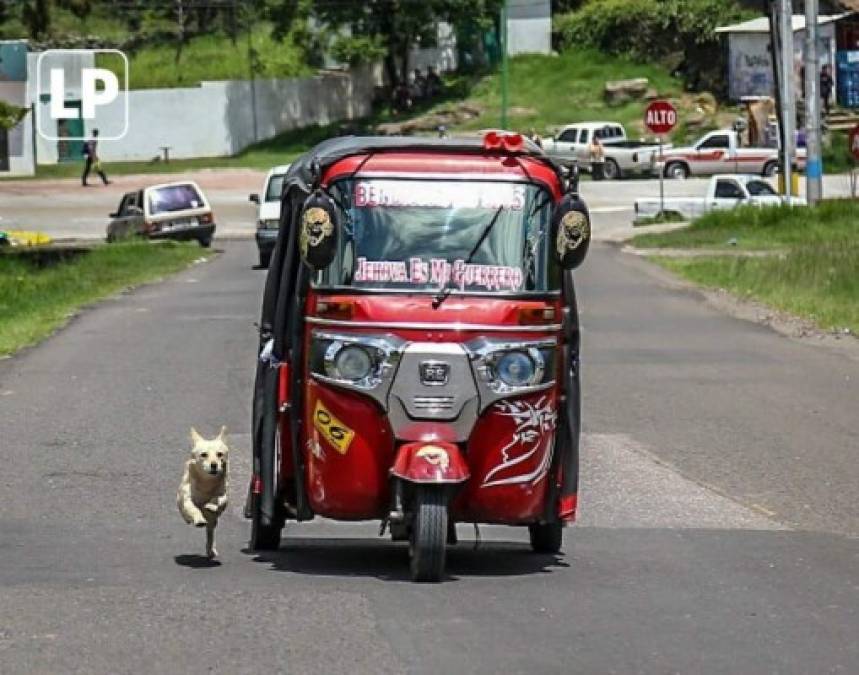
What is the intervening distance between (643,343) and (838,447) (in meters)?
7.82

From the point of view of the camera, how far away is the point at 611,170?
209ft

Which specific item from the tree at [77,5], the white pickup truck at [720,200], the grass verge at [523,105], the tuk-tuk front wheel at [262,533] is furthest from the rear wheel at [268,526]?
the grass verge at [523,105]

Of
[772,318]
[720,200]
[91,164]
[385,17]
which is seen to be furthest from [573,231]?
[385,17]

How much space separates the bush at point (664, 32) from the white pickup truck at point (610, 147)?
9854 mm

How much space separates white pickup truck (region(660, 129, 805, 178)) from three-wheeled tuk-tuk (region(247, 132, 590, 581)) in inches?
2009

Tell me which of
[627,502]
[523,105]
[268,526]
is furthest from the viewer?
[523,105]

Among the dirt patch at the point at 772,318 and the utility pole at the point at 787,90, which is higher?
the utility pole at the point at 787,90

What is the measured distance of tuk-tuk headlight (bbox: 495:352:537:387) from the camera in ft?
30.5

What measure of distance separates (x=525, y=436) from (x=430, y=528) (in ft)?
2.35

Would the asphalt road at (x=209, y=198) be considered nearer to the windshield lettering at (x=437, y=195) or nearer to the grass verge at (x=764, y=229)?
the grass verge at (x=764, y=229)

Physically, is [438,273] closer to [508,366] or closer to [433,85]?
[508,366]

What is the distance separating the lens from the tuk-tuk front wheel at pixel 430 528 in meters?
9.08

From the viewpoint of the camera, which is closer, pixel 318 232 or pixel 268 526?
pixel 318 232

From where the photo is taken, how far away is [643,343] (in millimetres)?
22953
